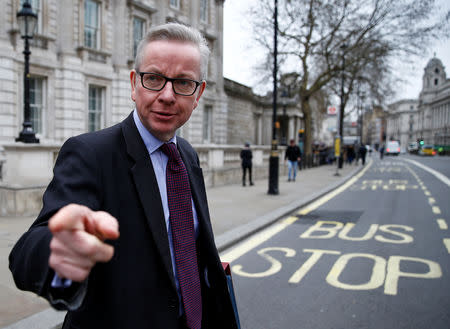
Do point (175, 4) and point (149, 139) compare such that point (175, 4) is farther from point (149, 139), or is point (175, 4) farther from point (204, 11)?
point (149, 139)

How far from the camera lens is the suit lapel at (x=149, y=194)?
1.33 metres

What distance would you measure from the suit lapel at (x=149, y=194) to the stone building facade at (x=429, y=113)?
96.7m

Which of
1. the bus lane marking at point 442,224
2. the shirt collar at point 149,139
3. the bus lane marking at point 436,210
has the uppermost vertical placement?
the shirt collar at point 149,139

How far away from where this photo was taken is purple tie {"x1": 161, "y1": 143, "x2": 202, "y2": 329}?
4.84 ft

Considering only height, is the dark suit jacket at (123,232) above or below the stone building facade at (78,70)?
below

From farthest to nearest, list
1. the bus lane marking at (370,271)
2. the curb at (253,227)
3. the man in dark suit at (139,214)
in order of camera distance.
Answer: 1. the curb at (253,227)
2. the bus lane marking at (370,271)
3. the man in dark suit at (139,214)

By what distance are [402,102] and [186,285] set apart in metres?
153

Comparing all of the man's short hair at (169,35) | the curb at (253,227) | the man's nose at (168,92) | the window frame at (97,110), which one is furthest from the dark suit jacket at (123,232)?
the window frame at (97,110)

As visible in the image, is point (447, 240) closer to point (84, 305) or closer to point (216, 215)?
point (216, 215)

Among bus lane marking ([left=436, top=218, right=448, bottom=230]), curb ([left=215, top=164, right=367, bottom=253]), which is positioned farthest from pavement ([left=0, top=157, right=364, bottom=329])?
bus lane marking ([left=436, top=218, right=448, bottom=230])

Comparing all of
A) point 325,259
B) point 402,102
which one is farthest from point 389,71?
point 402,102

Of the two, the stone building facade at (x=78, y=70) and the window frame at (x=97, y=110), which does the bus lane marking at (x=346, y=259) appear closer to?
the stone building facade at (x=78, y=70)

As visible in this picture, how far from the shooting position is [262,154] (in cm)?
1806

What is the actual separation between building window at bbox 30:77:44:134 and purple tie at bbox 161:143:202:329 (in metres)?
14.4
